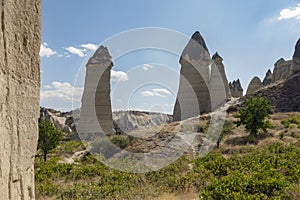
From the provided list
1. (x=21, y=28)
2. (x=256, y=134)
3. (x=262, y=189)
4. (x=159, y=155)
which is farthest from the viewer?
(x=256, y=134)

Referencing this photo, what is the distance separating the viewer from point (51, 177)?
8.82 metres

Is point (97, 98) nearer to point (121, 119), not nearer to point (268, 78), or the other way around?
point (121, 119)

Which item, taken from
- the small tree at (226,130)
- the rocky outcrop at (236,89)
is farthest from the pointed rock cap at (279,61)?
the small tree at (226,130)

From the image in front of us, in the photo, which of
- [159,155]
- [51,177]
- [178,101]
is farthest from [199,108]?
[51,177]

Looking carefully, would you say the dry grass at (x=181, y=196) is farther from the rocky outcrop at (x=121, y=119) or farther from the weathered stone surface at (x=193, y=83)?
the rocky outcrop at (x=121, y=119)

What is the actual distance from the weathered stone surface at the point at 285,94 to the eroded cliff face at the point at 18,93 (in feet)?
85.8

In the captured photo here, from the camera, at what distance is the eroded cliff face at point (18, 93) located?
1790 mm

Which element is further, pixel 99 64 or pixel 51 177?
pixel 99 64

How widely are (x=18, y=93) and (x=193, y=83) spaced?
27.5 meters

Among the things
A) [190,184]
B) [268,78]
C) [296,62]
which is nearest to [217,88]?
[296,62]

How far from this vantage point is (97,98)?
2544cm

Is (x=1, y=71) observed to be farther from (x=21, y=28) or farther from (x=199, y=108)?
(x=199, y=108)

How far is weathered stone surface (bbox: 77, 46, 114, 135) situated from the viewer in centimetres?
2454

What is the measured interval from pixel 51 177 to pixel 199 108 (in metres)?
20.5
